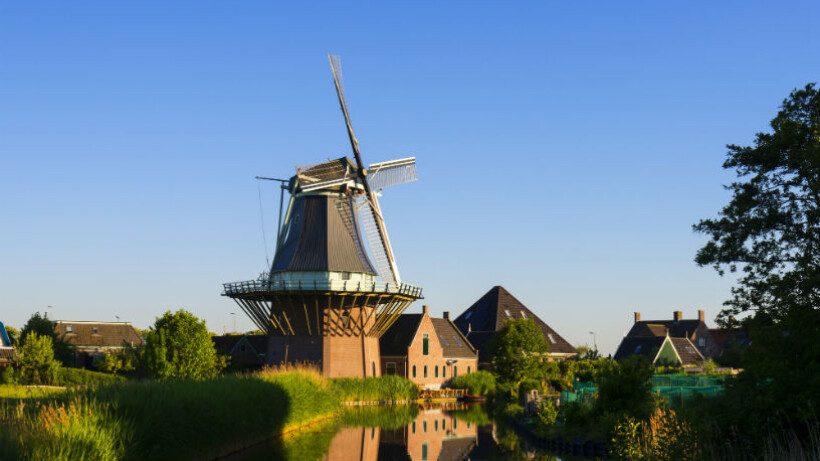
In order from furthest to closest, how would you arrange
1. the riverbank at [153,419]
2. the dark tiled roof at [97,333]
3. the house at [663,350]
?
the dark tiled roof at [97,333]
the house at [663,350]
the riverbank at [153,419]

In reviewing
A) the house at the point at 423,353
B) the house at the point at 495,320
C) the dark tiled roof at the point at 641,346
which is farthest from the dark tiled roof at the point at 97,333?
the dark tiled roof at the point at 641,346

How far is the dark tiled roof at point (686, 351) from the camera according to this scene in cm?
6562

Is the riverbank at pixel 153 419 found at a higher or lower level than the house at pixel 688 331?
lower

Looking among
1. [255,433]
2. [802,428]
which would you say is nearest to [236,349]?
[255,433]

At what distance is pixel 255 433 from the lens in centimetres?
2359

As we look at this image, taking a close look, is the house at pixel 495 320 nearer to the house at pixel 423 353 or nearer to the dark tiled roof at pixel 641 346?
the house at pixel 423 353

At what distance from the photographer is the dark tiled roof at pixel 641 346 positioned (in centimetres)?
6256

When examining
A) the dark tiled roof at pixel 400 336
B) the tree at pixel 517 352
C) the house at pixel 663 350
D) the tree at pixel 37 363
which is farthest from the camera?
the house at pixel 663 350

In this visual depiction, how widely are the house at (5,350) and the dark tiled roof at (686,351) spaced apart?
51129 mm

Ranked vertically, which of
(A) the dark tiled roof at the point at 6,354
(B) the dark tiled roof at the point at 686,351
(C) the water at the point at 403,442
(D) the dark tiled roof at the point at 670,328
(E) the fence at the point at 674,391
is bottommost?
(C) the water at the point at 403,442

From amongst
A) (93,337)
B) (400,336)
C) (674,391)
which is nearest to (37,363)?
(93,337)

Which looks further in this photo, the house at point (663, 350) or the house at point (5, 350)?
the house at point (663, 350)

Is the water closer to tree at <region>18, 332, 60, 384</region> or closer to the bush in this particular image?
the bush

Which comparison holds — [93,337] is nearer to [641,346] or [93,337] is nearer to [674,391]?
[641,346]
